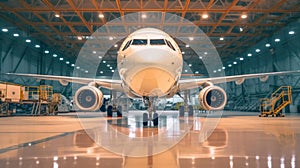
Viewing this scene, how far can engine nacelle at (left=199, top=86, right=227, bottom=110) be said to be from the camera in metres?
11.4

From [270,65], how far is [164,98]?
22.2 m

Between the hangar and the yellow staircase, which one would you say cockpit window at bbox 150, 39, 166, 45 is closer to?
the hangar

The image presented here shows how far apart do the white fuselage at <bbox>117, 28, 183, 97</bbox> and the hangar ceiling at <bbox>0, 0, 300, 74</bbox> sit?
29.0 ft

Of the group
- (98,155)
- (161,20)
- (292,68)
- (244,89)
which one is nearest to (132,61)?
(98,155)

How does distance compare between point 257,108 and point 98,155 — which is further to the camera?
point 257,108

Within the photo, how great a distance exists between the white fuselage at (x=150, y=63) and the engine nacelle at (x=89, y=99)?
9.15 ft

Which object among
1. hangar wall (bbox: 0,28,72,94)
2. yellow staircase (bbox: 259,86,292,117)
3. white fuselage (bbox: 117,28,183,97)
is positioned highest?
hangar wall (bbox: 0,28,72,94)

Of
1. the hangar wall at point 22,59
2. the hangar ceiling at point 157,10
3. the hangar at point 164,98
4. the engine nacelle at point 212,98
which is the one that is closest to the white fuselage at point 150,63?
the hangar at point 164,98

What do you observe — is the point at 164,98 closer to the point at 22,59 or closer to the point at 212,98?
the point at 212,98

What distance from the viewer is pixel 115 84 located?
12492 mm

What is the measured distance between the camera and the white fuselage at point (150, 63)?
722cm

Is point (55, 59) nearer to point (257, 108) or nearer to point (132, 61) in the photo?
point (257, 108)

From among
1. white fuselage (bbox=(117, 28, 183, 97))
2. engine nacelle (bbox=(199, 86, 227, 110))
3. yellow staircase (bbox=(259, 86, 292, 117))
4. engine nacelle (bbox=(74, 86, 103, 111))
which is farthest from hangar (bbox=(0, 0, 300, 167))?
white fuselage (bbox=(117, 28, 183, 97))

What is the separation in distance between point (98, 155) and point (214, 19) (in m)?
20.0
